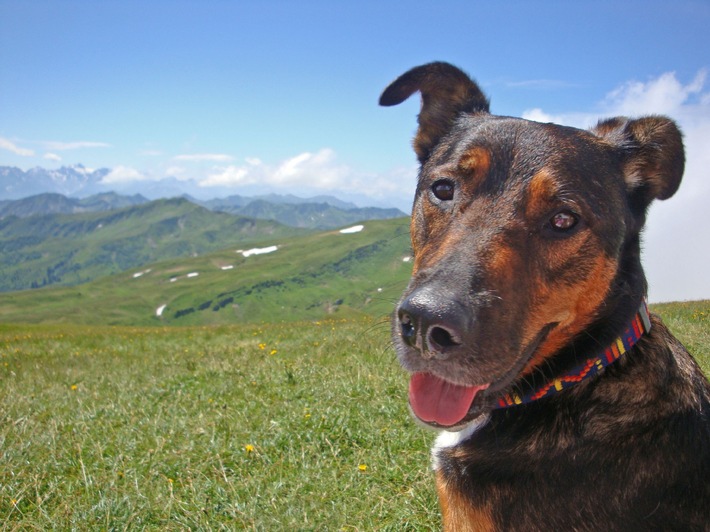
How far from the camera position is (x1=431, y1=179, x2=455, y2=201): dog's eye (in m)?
3.98

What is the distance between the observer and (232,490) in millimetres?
5117

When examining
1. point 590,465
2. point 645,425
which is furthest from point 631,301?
point 590,465

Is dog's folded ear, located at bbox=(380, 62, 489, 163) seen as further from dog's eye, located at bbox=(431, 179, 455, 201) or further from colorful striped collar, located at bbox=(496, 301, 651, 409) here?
colorful striped collar, located at bbox=(496, 301, 651, 409)

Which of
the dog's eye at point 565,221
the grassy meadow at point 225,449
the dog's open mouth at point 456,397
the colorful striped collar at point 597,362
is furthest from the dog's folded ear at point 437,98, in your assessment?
the colorful striped collar at point 597,362

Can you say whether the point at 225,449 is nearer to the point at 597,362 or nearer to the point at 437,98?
the point at 597,362

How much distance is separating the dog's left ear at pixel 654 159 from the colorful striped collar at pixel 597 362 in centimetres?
96

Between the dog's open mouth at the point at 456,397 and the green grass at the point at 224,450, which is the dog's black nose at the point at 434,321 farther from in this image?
the green grass at the point at 224,450

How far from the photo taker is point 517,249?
11.3 ft

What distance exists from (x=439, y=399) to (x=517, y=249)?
1119 mm

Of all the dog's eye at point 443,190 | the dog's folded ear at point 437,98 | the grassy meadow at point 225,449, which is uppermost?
the dog's folded ear at point 437,98

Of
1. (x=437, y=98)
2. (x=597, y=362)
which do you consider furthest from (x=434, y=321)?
(x=437, y=98)

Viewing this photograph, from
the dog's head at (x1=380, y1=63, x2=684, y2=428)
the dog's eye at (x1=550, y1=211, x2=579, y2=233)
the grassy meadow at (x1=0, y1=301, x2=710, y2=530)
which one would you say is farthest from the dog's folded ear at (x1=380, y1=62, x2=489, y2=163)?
the grassy meadow at (x1=0, y1=301, x2=710, y2=530)

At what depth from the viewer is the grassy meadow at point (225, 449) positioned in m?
4.77

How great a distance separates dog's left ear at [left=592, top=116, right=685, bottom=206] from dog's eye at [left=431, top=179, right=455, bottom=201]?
50.0 inches
